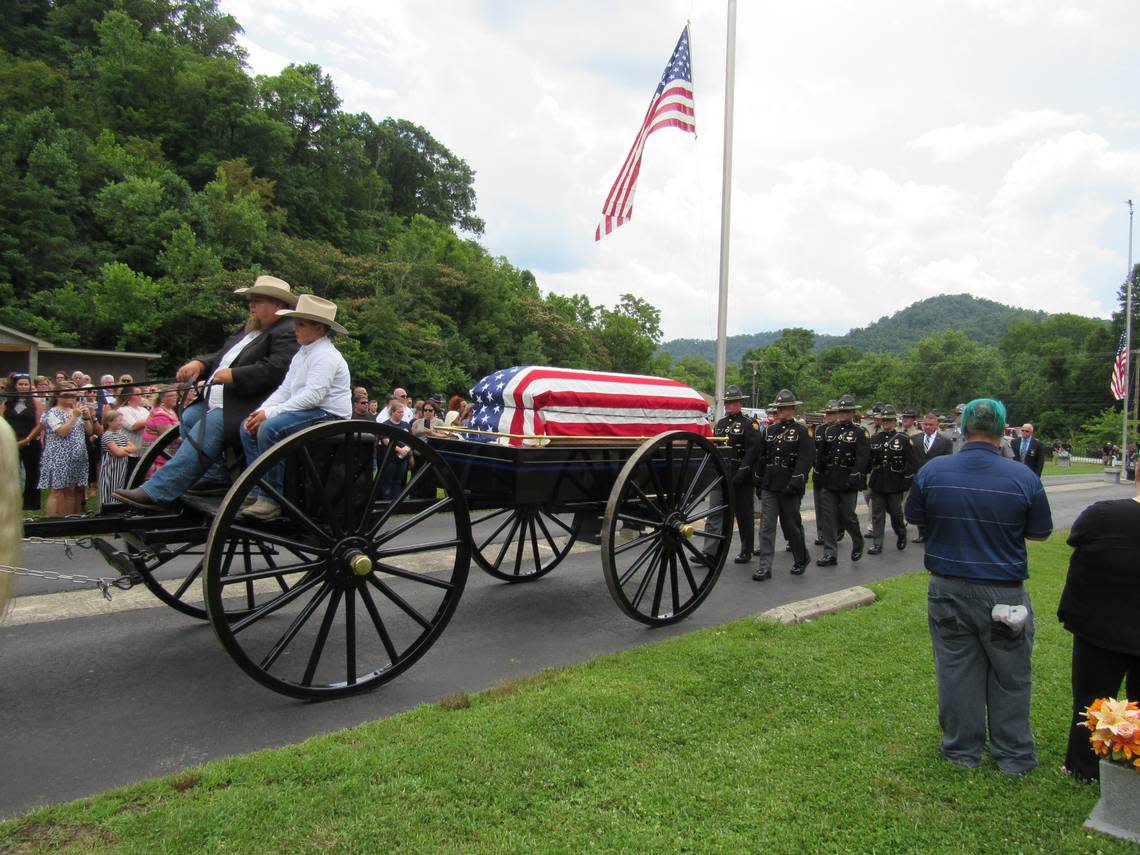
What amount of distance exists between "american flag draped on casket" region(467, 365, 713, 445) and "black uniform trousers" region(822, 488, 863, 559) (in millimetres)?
3396

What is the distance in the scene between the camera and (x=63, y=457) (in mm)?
8469

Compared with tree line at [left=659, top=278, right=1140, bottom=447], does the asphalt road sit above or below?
below

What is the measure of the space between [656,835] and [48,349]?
18.1m

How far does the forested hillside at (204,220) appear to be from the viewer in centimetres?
2619

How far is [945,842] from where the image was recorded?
281 centimetres

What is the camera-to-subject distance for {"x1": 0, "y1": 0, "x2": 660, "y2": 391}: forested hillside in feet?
85.9

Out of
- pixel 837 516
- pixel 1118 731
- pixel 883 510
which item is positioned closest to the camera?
pixel 1118 731

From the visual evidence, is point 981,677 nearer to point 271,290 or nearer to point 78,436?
point 271,290

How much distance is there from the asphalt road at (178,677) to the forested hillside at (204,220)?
72.6ft

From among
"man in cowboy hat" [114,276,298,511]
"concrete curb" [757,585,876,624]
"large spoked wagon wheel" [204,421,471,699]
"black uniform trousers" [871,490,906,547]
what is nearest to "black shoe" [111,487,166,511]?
"man in cowboy hat" [114,276,298,511]

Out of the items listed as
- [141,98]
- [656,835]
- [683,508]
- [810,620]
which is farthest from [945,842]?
[141,98]

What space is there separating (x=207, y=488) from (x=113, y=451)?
16.2 ft

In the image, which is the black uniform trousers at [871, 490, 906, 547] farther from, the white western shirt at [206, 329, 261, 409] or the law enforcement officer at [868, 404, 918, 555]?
the white western shirt at [206, 329, 261, 409]

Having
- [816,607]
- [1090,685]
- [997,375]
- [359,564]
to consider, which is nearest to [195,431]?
[359,564]
